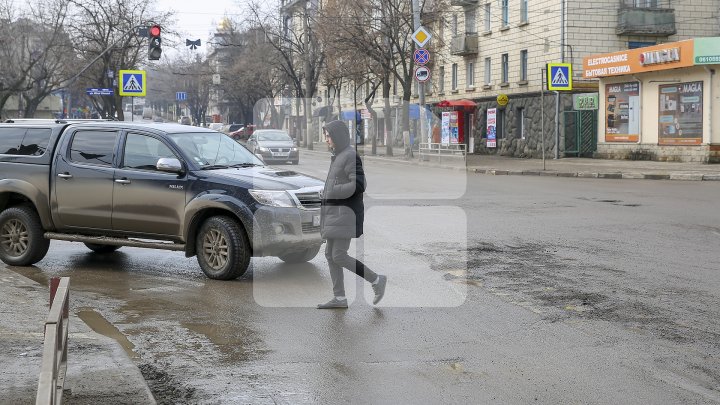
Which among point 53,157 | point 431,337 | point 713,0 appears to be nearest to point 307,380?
point 431,337

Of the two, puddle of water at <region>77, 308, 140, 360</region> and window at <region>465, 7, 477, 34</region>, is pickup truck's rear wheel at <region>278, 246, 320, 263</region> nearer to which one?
puddle of water at <region>77, 308, 140, 360</region>

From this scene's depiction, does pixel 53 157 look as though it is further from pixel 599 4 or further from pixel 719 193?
pixel 599 4

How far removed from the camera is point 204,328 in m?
7.28

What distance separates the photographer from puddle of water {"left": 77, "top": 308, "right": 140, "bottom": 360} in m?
6.65

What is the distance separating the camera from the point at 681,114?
107 feet

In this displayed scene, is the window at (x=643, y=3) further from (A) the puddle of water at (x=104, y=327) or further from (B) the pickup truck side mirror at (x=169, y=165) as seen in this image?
(A) the puddle of water at (x=104, y=327)

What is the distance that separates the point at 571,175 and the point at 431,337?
22.4 metres

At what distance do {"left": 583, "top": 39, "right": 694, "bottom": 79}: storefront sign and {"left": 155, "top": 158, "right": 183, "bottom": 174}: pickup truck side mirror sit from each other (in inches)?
1003

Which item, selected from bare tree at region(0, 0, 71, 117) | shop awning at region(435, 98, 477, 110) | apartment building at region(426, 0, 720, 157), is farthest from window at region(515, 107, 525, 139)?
bare tree at region(0, 0, 71, 117)

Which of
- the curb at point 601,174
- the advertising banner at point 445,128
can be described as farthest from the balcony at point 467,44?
the curb at point 601,174

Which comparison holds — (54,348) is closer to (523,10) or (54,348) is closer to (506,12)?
(523,10)

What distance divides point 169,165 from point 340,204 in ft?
8.18

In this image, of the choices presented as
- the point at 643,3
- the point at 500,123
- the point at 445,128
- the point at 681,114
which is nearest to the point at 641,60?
the point at 681,114

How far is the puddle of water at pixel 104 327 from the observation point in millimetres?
6652
